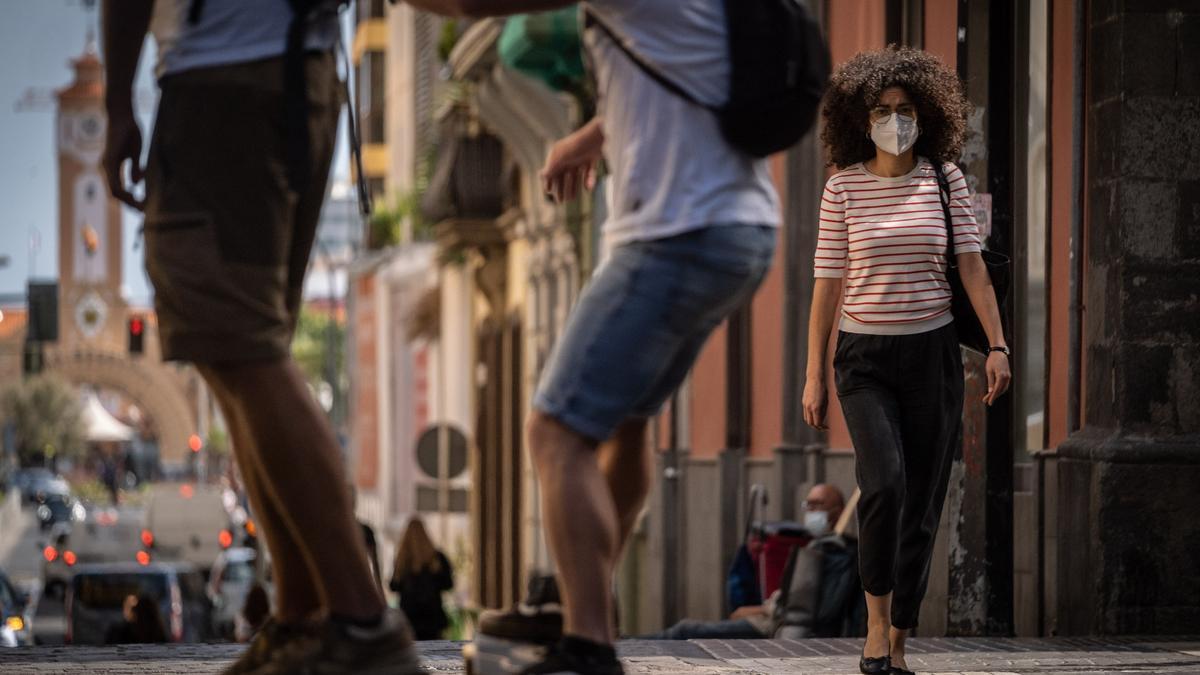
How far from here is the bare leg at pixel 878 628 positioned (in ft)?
22.1

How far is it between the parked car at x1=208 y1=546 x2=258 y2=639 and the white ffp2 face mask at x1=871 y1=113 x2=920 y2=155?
28.3 metres

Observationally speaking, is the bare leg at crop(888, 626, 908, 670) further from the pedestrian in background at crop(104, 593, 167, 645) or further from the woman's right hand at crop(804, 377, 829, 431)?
the pedestrian in background at crop(104, 593, 167, 645)

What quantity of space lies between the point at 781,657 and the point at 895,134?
189 centimetres

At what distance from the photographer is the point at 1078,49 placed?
9867 millimetres

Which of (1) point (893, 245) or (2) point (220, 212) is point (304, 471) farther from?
(1) point (893, 245)

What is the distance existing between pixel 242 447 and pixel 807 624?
5.20m

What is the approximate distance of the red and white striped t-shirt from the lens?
265 inches

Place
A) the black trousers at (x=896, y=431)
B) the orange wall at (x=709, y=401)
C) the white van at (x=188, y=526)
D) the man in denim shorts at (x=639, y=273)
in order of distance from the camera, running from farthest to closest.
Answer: the white van at (x=188, y=526)
the orange wall at (x=709, y=401)
the black trousers at (x=896, y=431)
the man in denim shorts at (x=639, y=273)

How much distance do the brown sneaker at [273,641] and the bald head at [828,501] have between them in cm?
689

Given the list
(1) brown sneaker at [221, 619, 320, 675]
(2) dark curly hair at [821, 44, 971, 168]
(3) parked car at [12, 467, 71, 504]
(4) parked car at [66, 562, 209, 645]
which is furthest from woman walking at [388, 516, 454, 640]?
(3) parked car at [12, 467, 71, 504]

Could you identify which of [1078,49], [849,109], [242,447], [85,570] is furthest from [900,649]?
[85,570]

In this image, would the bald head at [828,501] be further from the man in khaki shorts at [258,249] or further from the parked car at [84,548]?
the parked car at [84,548]

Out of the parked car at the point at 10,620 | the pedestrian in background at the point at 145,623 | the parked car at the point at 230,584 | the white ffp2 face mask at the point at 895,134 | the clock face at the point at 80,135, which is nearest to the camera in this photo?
the white ffp2 face mask at the point at 895,134

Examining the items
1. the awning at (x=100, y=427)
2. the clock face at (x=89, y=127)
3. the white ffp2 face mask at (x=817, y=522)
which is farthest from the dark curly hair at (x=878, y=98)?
the clock face at (x=89, y=127)
